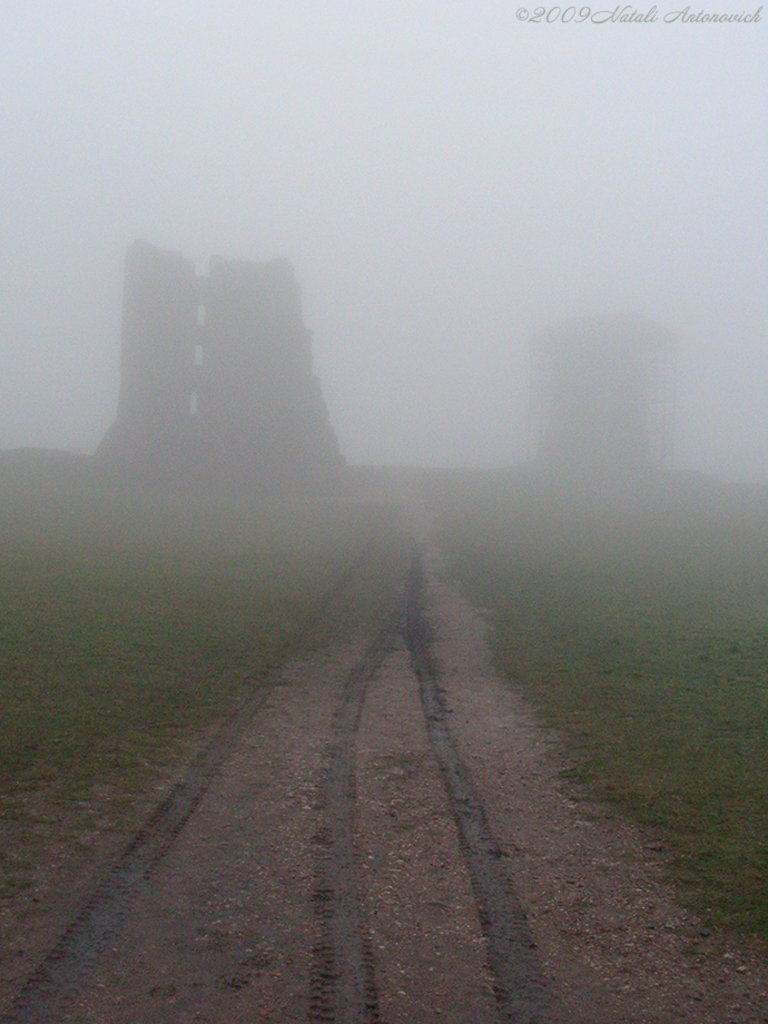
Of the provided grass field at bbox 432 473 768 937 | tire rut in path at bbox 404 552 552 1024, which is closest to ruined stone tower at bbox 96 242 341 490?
grass field at bbox 432 473 768 937

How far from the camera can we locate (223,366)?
5247cm

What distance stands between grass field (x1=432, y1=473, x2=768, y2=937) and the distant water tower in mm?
36918

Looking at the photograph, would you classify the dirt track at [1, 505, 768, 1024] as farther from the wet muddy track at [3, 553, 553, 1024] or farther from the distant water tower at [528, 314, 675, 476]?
the distant water tower at [528, 314, 675, 476]

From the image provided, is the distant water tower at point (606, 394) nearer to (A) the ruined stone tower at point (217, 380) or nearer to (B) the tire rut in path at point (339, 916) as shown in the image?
(A) the ruined stone tower at point (217, 380)

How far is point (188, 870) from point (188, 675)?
6.54 m

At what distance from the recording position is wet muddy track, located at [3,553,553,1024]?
5594 millimetres

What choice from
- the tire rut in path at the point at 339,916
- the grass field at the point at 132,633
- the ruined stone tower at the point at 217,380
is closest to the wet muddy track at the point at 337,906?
the tire rut in path at the point at 339,916

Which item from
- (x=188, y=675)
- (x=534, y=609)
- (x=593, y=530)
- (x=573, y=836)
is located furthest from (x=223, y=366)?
(x=573, y=836)

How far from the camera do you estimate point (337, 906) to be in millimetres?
6852

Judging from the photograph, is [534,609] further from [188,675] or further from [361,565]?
[188,675]

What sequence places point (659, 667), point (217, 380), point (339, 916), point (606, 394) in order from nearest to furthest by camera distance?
point (339, 916) → point (659, 667) → point (217, 380) → point (606, 394)

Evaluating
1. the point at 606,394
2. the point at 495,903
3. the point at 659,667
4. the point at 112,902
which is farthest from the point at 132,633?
the point at 606,394

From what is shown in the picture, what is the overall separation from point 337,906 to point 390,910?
435 mm

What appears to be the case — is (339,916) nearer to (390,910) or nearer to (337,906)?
(337,906)
